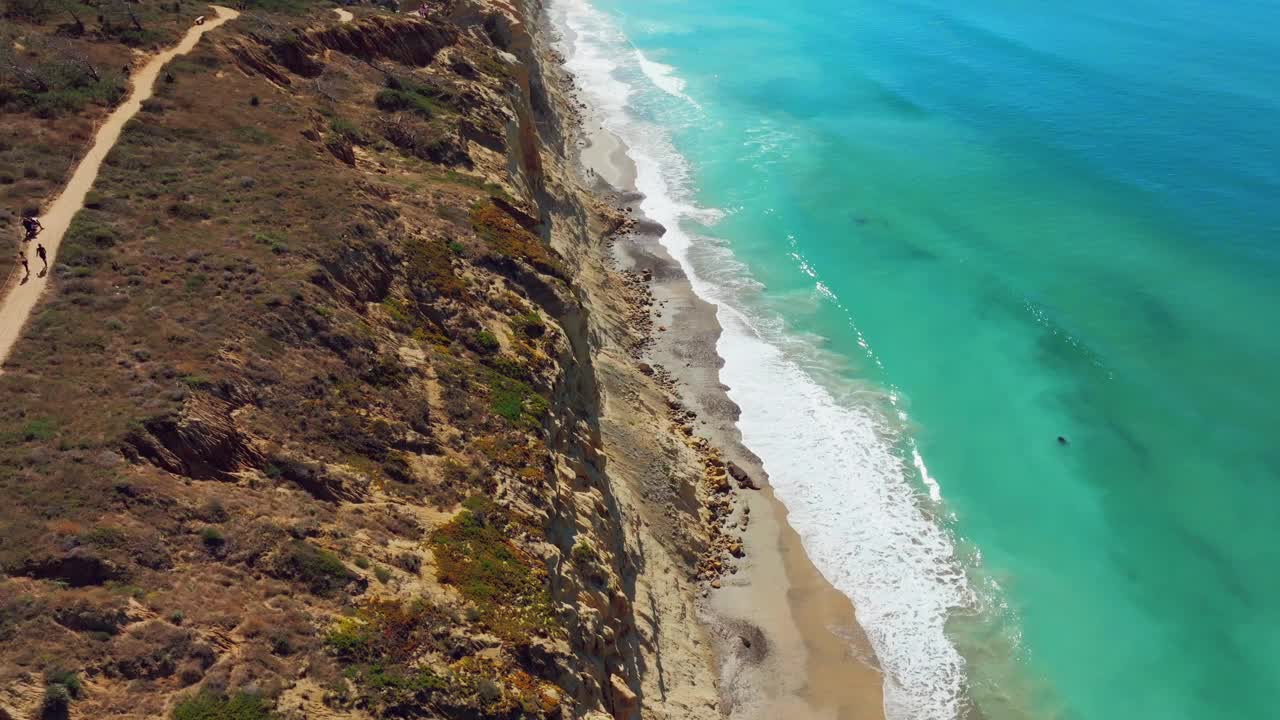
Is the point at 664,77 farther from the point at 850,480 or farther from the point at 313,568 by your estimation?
the point at 313,568

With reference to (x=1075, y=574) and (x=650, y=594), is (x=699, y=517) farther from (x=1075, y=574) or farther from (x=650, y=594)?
(x=1075, y=574)

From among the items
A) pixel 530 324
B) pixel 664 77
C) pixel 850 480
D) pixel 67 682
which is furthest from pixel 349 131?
pixel 664 77

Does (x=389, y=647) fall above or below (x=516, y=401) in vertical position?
below

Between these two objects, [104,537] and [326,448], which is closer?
[104,537]

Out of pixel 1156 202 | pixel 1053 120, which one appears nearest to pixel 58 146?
pixel 1156 202

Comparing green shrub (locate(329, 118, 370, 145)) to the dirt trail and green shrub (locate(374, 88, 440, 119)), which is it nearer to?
green shrub (locate(374, 88, 440, 119))

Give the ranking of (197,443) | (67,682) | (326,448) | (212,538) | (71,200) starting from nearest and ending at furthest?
(67,682) → (212,538) → (197,443) → (326,448) → (71,200)

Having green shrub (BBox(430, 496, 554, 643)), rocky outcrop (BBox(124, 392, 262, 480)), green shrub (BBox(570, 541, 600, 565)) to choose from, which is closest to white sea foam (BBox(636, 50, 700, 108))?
green shrub (BBox(570, 541, 600, 565))
